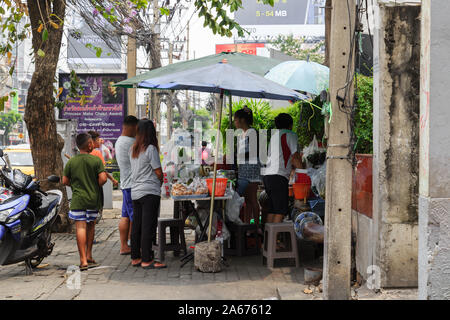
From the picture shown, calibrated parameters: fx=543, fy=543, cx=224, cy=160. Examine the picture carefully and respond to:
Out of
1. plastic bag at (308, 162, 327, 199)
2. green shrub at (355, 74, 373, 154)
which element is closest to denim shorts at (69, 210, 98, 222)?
plastic bag at (308, 162, 327, 199)

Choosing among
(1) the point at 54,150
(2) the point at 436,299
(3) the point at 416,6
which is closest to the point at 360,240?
(2) the point at 436,299

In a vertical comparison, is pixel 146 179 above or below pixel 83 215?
above

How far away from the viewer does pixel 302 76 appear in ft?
25.7

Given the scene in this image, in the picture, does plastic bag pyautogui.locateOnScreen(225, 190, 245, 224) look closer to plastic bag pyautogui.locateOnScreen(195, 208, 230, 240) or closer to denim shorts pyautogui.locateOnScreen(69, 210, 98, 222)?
plastic bag pyautogui.locateOnScreen(195, 208, 230, 240)

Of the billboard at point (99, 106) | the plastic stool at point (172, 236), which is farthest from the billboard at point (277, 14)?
the plastic stool at point (172, 236)

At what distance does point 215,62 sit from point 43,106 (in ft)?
10.9

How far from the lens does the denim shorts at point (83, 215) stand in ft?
22.5

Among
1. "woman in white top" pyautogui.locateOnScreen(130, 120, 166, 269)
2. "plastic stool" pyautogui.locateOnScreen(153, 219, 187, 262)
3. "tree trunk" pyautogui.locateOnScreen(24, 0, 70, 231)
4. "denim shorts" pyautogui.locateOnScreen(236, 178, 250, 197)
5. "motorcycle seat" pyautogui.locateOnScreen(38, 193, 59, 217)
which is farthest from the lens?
"tree trunk" pyautogui.locateOnScreen(24, 0, 70, 231)

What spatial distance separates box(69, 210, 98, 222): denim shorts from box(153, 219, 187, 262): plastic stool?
901mm

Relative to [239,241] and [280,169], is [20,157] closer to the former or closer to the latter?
[239,241]

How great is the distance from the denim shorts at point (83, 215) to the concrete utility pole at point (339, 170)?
3.25 metres

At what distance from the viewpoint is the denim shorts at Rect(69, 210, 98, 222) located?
687 cm

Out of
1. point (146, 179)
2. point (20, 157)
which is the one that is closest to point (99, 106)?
point (20, 157)

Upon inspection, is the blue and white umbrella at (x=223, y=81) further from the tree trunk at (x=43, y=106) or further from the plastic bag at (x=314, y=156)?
the tree trunk at (x=43, y=106)
